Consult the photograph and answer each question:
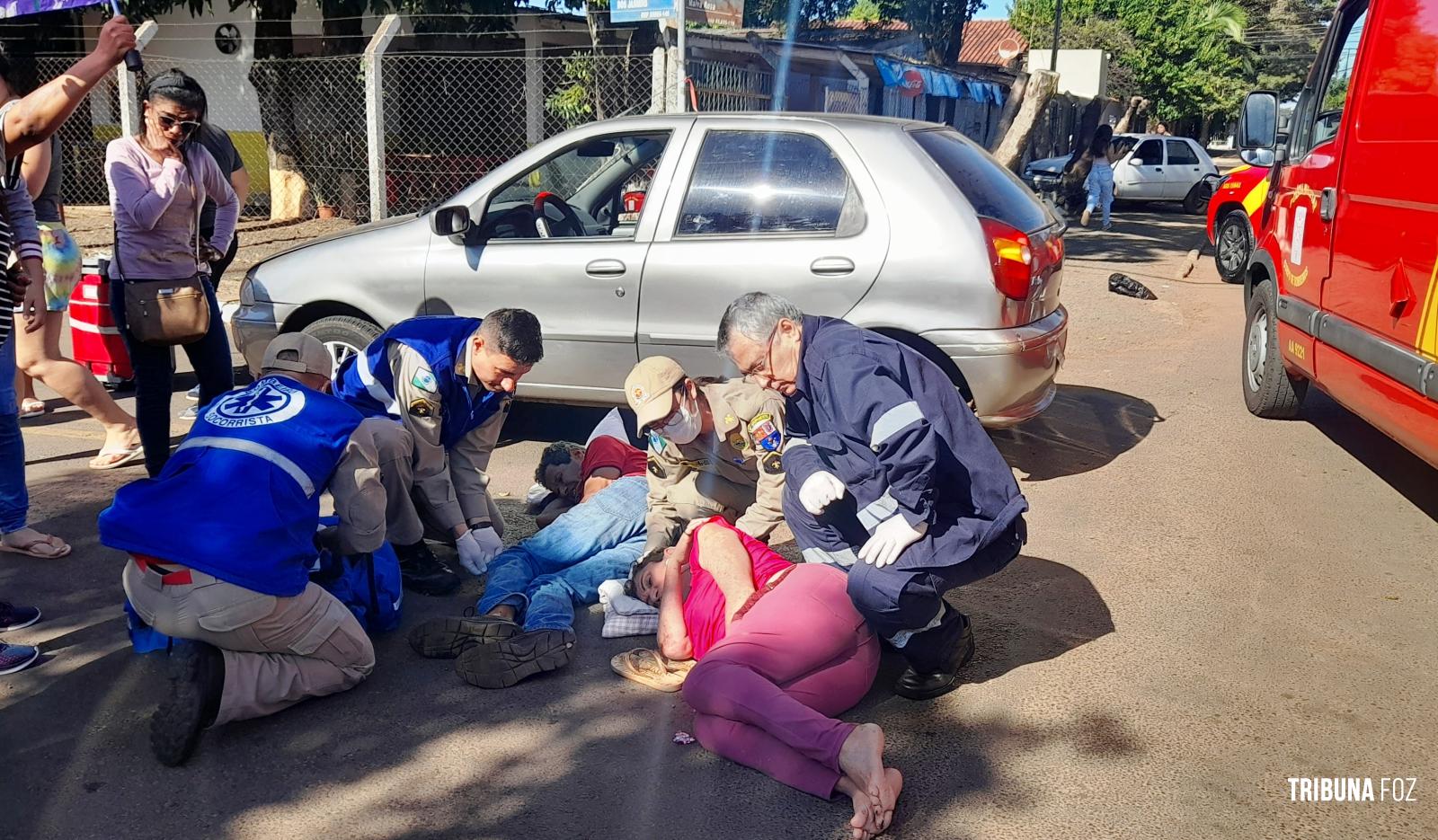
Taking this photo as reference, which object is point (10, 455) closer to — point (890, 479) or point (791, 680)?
point (791, 680)

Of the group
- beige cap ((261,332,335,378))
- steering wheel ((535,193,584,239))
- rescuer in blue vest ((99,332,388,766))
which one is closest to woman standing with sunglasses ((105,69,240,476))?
beige cap ((261,332,335,378))

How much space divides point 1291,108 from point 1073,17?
39717 millimetres

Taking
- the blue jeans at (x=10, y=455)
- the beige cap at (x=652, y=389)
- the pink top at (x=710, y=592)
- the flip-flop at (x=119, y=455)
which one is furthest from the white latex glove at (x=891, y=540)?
the flip-flop at (x=119, y=455)

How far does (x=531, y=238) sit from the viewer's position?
5.66 m

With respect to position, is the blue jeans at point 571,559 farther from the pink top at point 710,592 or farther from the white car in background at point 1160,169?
the white car in background at point 1160,169

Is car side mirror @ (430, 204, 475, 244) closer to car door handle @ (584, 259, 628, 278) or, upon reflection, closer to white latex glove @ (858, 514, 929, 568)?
car door handle @ (584, 259, 628, 278)

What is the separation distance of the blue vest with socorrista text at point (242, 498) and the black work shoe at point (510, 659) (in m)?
0.63

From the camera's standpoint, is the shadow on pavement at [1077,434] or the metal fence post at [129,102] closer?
the shadow on pavement at [1077,434]

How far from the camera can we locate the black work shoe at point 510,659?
3.52 meters

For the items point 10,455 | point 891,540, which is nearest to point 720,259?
point 891,540

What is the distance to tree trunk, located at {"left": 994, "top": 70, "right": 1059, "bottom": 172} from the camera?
1233 cm

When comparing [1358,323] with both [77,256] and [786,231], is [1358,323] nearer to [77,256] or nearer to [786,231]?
[786,231]

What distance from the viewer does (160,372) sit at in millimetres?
4762

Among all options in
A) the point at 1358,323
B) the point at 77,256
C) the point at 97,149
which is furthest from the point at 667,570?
the point at 97,149
